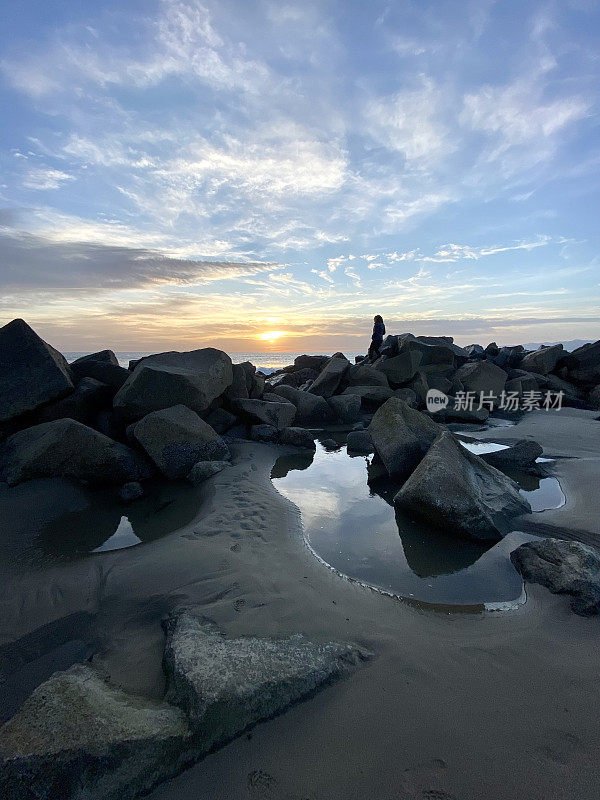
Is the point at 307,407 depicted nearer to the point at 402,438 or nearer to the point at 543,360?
the point at 402,438

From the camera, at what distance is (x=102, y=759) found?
1970 millimetres

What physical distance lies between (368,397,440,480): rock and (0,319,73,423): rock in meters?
6.34

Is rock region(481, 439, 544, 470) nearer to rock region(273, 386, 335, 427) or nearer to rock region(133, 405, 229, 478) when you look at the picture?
rock region(133, 405, 229, 478)

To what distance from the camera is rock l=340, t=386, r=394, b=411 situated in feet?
48.0

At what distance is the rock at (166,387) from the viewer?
7871 millimetres

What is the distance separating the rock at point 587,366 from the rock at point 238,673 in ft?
64.4

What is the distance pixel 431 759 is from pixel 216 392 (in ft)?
24.9

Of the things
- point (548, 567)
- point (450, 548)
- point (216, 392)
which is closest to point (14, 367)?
point (216, 392)

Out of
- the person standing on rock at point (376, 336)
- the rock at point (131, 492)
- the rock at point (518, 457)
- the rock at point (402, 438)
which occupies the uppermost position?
the person standing on rock at point (376, 336)

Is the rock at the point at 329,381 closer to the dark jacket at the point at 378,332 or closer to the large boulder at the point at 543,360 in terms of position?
the dark jacket at the point at 378,332

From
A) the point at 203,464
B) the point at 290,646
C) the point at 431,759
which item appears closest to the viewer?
the point at 431,759

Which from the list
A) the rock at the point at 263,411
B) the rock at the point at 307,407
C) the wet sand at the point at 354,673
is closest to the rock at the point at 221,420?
the rock at the point at 263,411

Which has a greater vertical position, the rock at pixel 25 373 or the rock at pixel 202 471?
the rock at pixel 25 373

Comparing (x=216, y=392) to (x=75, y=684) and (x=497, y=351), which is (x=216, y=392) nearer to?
(x=75, y=684)
